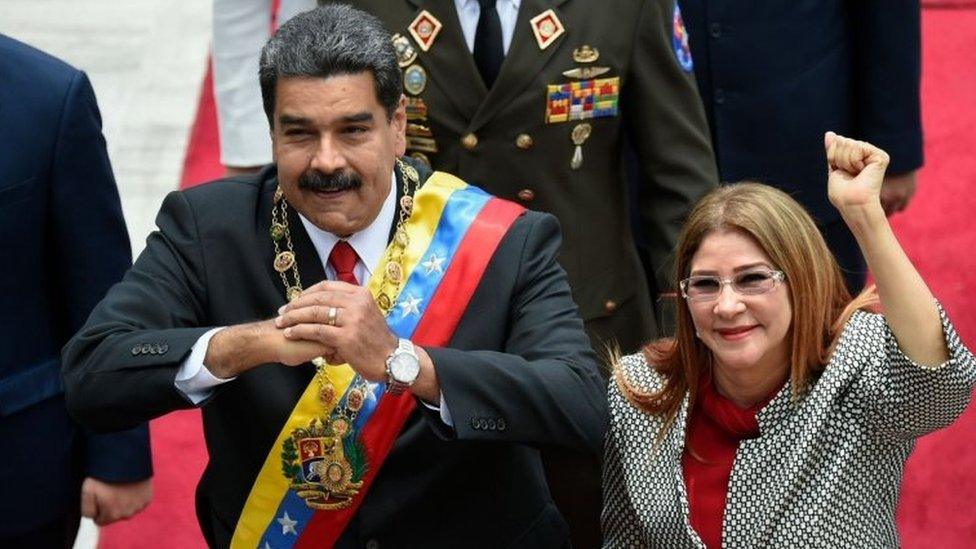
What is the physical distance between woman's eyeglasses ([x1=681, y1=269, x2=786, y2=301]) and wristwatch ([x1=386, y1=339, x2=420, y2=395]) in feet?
1.94

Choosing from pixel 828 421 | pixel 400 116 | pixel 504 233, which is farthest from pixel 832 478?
pixel 400 116

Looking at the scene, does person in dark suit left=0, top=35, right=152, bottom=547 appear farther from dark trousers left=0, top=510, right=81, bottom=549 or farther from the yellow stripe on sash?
the yellow stripe on sash

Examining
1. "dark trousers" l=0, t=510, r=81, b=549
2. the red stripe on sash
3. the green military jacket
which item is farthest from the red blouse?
"dark trousers" l=0, t=510, r=81, b=549

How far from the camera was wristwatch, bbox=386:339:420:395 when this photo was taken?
3.00 m

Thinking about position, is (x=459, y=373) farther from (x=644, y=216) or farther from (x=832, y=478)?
(x=644, y=216)

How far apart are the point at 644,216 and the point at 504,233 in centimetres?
98

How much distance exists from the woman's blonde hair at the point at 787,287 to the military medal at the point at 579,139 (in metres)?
0.60

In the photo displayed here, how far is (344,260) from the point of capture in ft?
10.9

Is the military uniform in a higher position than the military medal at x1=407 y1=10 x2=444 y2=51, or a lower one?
lower

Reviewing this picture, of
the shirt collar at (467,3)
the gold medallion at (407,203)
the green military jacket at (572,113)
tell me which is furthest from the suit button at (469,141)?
the gold medallion at (407,203)

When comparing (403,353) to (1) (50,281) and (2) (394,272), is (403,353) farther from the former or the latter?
(1) (50,281)

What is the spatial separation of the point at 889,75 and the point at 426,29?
128cm

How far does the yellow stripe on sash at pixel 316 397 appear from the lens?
10.6 feet

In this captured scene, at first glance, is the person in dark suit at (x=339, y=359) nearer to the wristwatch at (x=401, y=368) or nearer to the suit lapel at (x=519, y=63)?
the wristwatch at (x=401, y=368)
